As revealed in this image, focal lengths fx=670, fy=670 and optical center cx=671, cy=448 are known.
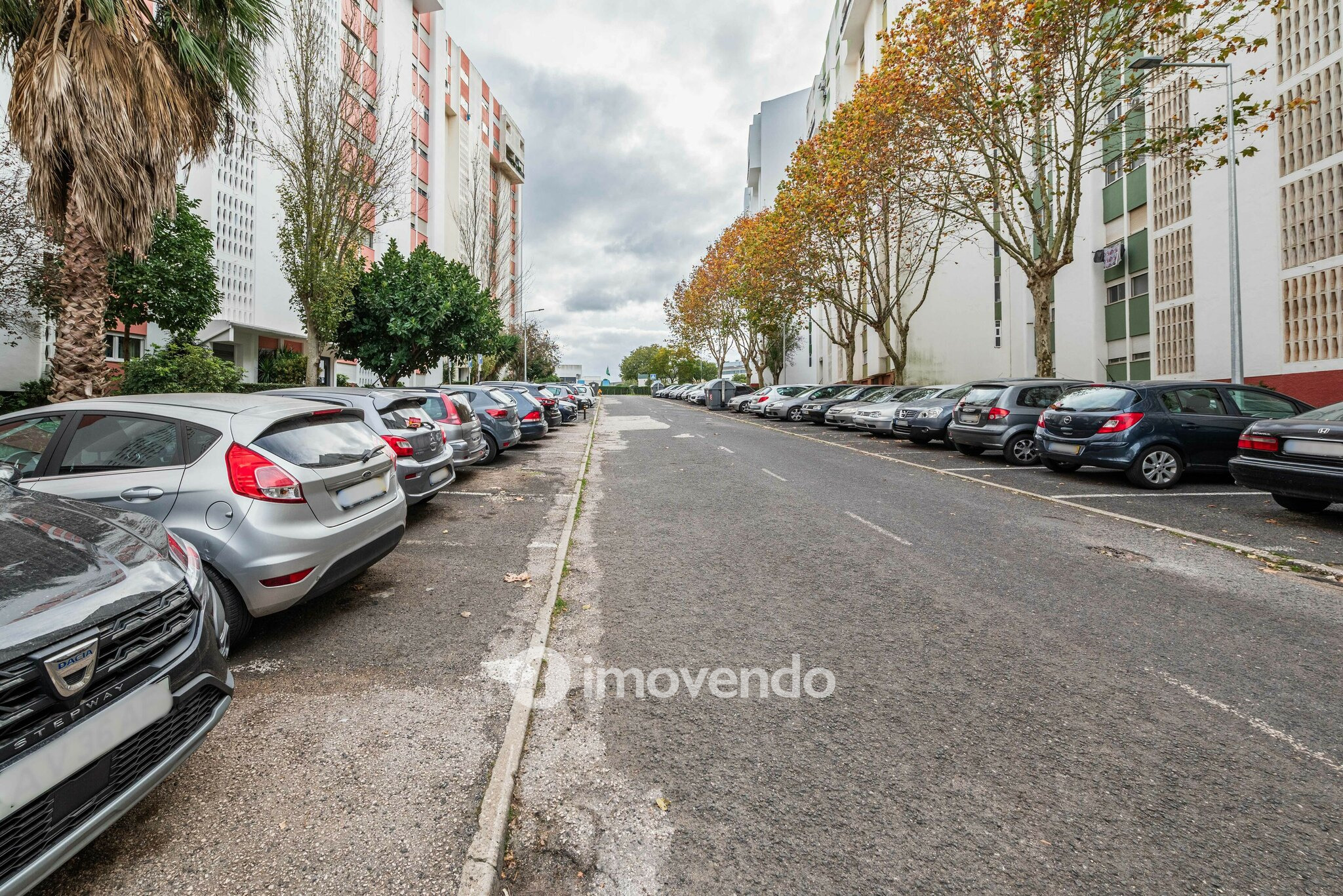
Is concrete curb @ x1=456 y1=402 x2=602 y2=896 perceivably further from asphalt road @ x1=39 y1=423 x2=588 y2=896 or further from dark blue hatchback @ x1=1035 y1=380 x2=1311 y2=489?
dark blue hatchback @ x1=1035 y1=380 x2=1311 y2=489

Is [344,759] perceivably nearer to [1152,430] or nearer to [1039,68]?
[1152,430]

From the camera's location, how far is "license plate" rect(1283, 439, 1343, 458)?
6531mm

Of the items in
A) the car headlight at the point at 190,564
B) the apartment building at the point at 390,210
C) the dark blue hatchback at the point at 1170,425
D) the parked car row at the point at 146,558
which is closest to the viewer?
the parked car row at the point at 146,558

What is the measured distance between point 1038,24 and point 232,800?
57.8ft

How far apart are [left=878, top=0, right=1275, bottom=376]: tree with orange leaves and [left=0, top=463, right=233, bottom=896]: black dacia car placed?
17.0 metres

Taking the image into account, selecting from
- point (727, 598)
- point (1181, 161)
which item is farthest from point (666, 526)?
point (1181, 161)

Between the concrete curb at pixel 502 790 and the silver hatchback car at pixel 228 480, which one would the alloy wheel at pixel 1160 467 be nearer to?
the concrete curb at pixel 502 790

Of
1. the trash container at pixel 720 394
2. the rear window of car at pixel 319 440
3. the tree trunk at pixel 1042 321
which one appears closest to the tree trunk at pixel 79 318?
the rear window of car at pixel 319 440

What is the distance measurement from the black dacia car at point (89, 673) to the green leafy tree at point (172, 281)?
15.9 meters

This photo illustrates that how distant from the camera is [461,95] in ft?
159

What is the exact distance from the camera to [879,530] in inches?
283

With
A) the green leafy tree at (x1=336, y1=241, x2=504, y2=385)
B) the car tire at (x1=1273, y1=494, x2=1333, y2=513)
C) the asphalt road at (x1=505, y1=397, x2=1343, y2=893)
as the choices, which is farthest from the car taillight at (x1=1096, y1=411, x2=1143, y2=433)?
the green leafy tree at (x1=336, y1=241, x2=504, y2=385)

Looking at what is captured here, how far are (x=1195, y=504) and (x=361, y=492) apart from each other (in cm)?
975

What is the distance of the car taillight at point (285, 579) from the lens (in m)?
3.83
